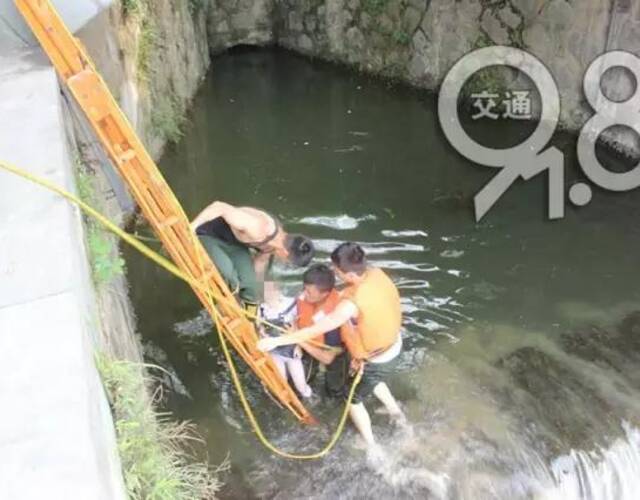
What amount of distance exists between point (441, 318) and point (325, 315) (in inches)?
82.3

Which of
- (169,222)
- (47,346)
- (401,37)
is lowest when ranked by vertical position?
(401,37)

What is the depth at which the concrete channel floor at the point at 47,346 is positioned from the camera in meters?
1.98

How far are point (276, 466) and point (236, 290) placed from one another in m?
1.23

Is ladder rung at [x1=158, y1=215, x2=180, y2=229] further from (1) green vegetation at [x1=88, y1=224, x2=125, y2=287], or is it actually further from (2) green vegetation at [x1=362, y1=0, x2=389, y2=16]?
(2) green vegetation at [x1=362, y1=0, x2=389, y2=16]

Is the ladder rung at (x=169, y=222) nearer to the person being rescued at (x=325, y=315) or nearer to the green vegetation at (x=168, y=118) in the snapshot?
the person being rescued at (x=325, y=315)

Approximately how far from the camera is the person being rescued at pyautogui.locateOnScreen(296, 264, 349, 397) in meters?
4.54

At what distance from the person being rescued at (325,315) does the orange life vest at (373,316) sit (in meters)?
0.16

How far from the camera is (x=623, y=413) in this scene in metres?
5.19

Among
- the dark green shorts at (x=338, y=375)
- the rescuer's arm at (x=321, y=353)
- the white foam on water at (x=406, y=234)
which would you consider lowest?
the white foam on water at (x=406, y=234)

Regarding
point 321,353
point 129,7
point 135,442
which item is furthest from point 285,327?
point 129,7

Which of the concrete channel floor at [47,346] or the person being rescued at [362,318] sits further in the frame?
the person being rescued at [362,318]

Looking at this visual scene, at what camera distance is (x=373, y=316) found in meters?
4.36

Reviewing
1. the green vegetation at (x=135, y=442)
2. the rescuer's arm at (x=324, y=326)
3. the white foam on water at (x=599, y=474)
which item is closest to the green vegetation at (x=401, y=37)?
the white foam on water at (x=599, y=474)

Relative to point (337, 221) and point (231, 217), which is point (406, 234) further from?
point (231, 217)
